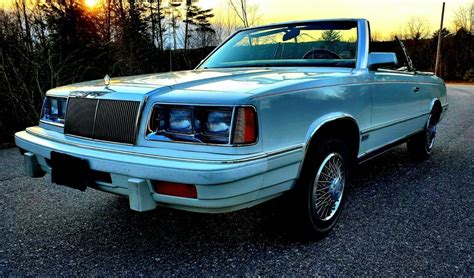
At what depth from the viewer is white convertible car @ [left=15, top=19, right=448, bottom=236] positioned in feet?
5.96

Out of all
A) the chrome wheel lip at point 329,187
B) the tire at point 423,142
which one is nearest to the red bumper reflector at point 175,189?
the chrome wheel lip at point 329,187

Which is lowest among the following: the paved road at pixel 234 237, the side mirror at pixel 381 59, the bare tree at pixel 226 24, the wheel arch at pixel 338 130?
the paved road at pixel 234 237

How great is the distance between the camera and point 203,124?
1.90 meters

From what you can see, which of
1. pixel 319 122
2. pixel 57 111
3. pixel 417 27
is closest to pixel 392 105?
pixel 319 122

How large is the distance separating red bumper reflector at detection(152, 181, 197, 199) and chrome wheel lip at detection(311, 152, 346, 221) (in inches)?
33.6

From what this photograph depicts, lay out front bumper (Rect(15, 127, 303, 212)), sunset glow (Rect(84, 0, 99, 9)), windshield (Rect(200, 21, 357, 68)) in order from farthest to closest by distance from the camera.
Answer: sunset glow (Rect(84, 0, 99, 9)) → windshield (Rect(200, 21, 357, 68)) → front bumper (Rect(15, 127, 303, 212))

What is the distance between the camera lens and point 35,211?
3041 millimetres

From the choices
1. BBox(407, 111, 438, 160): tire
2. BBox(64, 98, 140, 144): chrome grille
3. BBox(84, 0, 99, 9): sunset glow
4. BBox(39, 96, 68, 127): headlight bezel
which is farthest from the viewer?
BBox(84, 0, 99, 9): sunset glow

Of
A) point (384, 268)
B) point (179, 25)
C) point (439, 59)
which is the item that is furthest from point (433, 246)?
point (439, 59)

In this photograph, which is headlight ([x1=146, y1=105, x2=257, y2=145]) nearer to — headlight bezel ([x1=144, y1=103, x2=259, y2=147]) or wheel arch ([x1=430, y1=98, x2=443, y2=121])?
headlight bezel ([x1=144, y1=103, x2=259, y2=147])

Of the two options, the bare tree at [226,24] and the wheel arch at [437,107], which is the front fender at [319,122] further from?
the bare tree at [226,24]

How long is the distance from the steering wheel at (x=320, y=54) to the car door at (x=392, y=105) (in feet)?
1.16

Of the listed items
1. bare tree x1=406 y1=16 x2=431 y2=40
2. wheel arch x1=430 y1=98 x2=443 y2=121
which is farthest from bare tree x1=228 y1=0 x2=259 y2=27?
bare tree x1=406 y1=16 x2=431 y2=40

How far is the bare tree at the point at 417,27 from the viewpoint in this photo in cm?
3150
